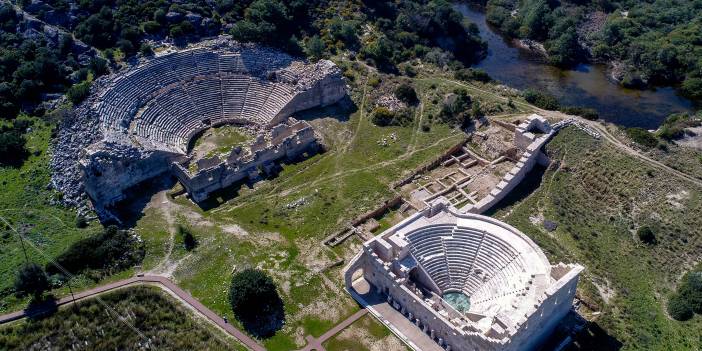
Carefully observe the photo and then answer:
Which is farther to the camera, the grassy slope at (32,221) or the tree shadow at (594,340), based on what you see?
the grassy slope at (32,221)

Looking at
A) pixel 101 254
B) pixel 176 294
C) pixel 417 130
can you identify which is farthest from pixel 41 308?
pixel 417 130

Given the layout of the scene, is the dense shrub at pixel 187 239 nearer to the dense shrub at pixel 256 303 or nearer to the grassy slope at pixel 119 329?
the grassy slope at pixel 119 329

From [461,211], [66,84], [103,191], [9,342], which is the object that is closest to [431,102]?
[461,211]

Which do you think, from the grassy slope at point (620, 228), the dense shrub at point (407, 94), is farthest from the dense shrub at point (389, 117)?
the grassy slope at point (620, 228)

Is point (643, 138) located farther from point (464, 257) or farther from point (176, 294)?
point (176, 294)

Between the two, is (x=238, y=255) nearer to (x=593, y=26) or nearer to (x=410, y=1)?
(x=410, y=1)

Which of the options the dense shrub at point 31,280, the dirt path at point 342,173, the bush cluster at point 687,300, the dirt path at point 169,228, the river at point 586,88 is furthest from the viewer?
the river at point 586,88
